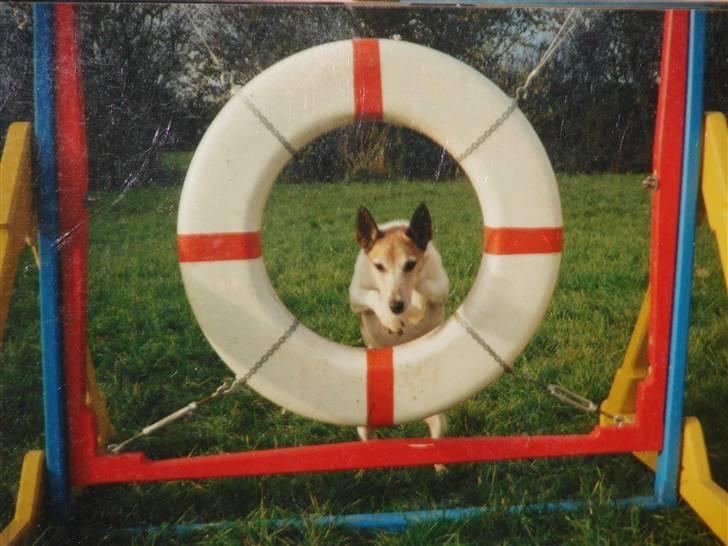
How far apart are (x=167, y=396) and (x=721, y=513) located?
1.44 m

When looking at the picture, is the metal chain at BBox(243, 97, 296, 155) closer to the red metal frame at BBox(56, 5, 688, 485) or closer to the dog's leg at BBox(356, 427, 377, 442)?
the red metal frame at BBox(56, 5, 688, 485)

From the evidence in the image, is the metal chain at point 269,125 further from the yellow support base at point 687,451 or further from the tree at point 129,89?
the yellow support base at point 687,451

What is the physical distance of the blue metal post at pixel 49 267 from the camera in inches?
64.7

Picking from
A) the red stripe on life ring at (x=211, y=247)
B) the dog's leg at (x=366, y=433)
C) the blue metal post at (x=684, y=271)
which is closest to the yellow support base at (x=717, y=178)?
the blue metal post at (x=684, y=271)

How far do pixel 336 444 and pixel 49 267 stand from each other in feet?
2.39

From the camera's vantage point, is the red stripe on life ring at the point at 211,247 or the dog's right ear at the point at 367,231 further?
the dog's right ear at the point at 367,231

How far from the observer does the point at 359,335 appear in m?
2.61

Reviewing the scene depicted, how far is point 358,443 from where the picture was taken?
1.84 metres

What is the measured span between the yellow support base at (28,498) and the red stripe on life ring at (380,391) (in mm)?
729

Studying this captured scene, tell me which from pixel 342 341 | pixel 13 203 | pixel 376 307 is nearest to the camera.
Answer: pixel 13 203

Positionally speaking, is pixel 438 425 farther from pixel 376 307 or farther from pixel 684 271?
pixel 684 271

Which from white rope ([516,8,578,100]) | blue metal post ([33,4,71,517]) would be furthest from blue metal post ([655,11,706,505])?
blue metal post ([33,4,71,517])

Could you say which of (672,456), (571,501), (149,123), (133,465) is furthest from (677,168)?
(133,465)

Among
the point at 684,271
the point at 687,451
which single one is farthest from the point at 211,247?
the point at 687,451
